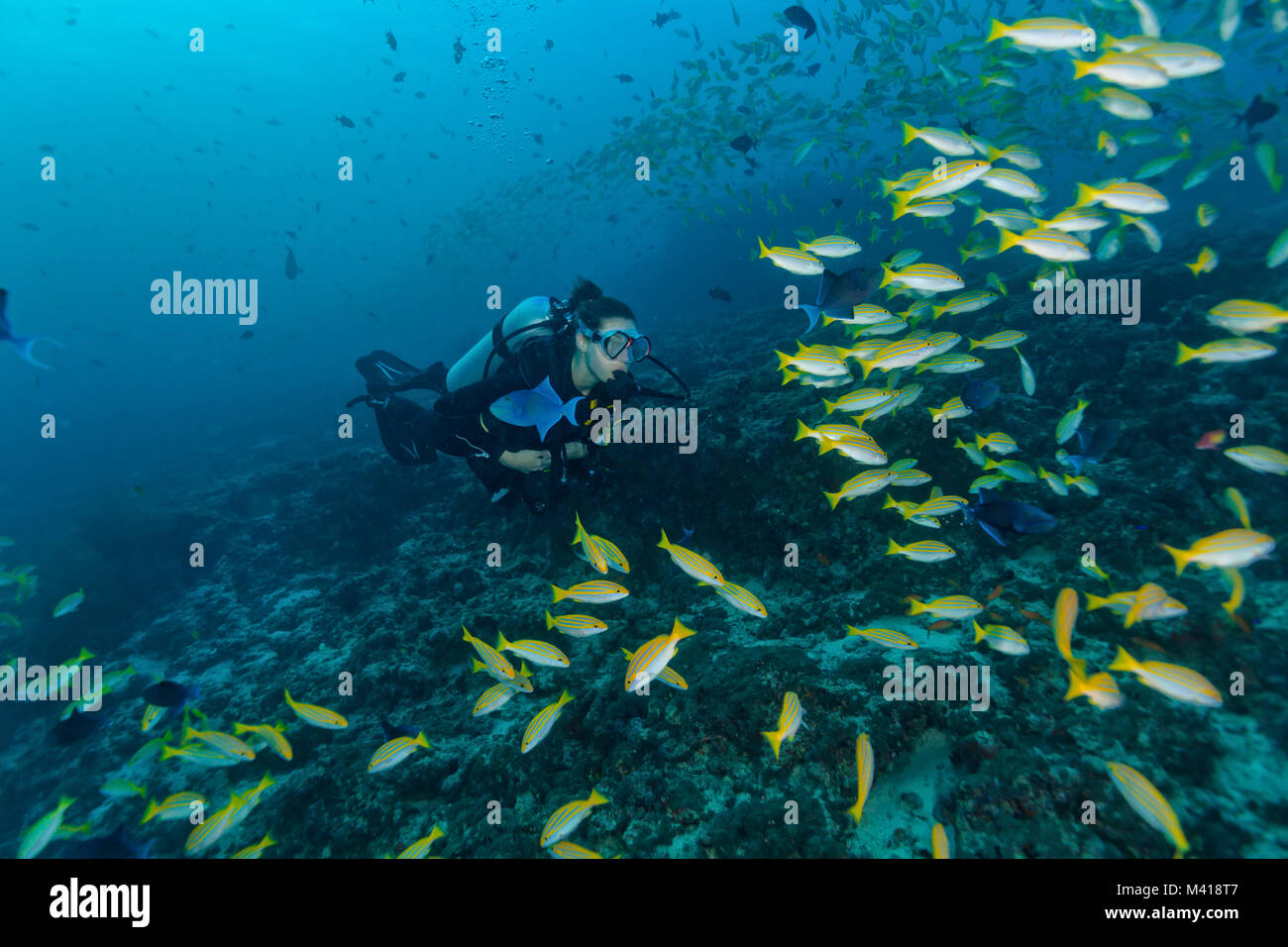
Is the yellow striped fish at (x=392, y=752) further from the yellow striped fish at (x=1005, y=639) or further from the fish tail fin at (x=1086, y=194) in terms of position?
the fish tail fin at (x=1086, y=194)

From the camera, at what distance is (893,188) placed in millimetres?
4457

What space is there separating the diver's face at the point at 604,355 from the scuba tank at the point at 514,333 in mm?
585

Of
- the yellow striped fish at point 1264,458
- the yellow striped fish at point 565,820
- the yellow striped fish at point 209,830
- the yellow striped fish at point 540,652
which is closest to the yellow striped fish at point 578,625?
the yellow striped fish at point 540,652

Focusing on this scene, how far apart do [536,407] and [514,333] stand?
86.7 inches

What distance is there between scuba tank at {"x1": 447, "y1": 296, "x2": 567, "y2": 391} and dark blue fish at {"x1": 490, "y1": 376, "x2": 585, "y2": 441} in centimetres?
179

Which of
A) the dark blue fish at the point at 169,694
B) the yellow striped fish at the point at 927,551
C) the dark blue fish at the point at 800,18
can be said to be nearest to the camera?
the yellow striped fish at the point at 927,551

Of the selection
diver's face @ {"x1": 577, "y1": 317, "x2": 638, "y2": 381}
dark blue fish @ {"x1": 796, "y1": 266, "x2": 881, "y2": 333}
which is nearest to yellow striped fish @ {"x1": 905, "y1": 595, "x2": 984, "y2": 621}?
dark blue fish @ {"x1": 796, "y1": 266, "x2": 881, "y2": 333}

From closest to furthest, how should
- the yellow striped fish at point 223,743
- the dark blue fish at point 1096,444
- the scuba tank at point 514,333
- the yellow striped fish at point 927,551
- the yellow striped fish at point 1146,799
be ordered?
the yellow striped fish at point 1146,799 → the yellow striped fish at point 927,551 → the yellow striped fish at point 223,743 → the dark blue fish at point 1096,444 → the scuba tank at point 514,333

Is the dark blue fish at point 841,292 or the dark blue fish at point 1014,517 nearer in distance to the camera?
the dark blue fish at point 1014,517

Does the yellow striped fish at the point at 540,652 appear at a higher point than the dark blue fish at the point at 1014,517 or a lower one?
lower

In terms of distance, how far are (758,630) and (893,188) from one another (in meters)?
4.29

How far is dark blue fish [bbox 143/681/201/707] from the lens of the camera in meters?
4.32

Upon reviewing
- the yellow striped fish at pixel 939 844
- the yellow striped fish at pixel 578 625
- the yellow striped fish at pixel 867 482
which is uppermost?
the yellow striped fish at pixel 867 482

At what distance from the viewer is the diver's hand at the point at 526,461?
5489mm
